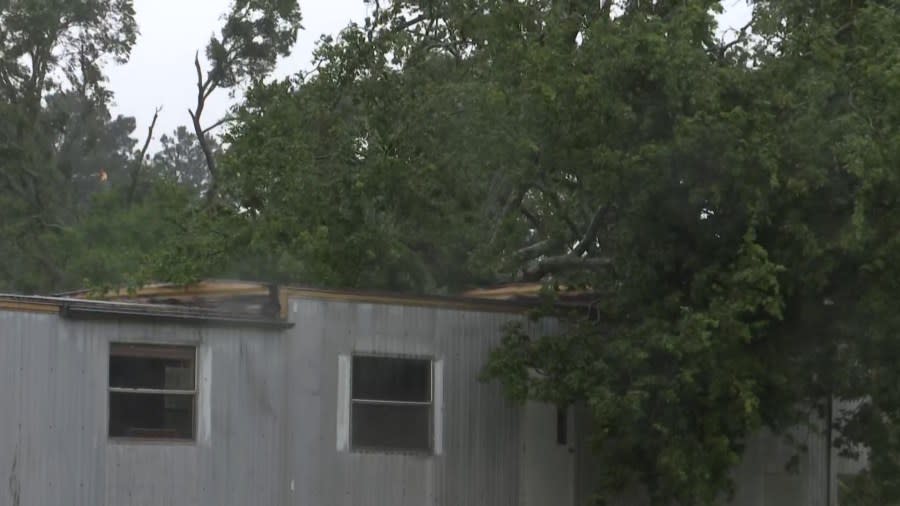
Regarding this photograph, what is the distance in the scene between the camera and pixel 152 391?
16766 mm

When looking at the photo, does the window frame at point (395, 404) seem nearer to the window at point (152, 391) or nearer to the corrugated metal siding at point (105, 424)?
the corrugated metal siding at point (105, 424)

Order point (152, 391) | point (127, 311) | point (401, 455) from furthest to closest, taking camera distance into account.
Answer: point (401, 455) → point (152, 391) → point (127, 311)

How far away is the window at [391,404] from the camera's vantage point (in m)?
18.4

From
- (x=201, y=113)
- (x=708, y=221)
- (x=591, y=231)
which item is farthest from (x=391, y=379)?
(x=201, y=113)

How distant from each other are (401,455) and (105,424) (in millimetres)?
3748

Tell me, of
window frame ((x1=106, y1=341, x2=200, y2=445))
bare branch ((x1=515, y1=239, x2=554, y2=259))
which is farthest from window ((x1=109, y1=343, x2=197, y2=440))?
bare branch ((x1=515, y1=239, x2=554, y2=259))

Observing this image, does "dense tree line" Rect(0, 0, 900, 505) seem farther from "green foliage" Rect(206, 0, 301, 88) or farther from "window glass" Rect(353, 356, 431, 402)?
"green foliage" Rect(206, 0, 301, 88)

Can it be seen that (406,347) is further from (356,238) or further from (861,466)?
(861,466)

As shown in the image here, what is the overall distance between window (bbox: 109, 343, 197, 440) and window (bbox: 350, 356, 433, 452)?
2.13m

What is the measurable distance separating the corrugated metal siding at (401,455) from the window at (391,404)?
15cm

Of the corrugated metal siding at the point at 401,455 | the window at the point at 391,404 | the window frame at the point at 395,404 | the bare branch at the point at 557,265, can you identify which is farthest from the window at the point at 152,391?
the bare branch at the point at 557,265

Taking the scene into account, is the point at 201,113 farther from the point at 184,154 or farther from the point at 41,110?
the point at 184,154

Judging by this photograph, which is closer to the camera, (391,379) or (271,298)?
(271,298)

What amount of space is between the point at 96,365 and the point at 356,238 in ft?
23.2
